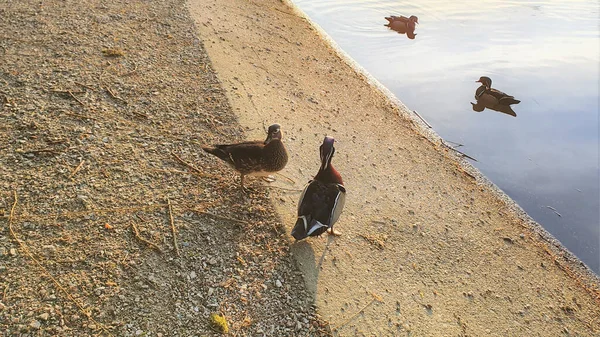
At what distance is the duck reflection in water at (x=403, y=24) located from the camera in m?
11.2

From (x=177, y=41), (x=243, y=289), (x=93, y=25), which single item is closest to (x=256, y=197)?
(x=243, y=289)

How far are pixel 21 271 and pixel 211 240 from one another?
1443 millimetres

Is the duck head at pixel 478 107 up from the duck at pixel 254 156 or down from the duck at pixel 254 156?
down

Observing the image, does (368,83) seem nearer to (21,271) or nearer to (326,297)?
(326,297)

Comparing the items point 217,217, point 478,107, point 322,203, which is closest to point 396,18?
point 478,107

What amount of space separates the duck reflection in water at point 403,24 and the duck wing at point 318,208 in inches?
302

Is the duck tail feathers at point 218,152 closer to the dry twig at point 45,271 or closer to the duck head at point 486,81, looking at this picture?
the dry twig at point 45,271

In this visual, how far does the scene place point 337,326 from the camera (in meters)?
3.72

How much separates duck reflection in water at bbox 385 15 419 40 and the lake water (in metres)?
0.19

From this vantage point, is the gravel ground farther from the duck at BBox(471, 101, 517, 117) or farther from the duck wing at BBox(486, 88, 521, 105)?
the duck wing at BBox(486, 88, 521, 105)

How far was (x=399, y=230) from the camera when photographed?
4.99 metres

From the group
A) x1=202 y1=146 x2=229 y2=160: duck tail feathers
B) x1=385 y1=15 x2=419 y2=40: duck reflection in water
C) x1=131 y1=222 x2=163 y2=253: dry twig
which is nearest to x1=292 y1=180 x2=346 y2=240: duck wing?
x1=202 y1=146 x2=229 y2=160: duck tail feathers

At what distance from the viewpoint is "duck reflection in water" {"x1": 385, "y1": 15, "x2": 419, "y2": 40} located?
11172mm

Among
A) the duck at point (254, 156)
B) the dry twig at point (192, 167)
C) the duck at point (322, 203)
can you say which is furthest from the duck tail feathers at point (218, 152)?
the duck at point (322, 203)
